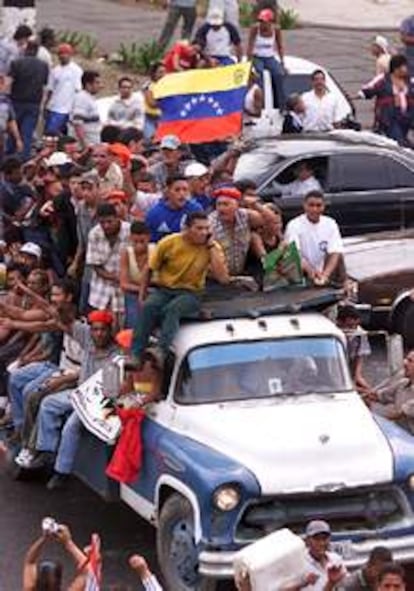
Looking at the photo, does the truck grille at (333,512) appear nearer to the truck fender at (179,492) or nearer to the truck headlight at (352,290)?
the truck fender at (179,492)

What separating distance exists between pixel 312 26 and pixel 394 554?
25095 millimetres

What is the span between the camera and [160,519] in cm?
1416

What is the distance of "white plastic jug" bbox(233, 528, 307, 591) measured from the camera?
466 inches

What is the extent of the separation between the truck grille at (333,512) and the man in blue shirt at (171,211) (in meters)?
3.75

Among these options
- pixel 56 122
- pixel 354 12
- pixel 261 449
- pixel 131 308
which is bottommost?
pixel 261 449

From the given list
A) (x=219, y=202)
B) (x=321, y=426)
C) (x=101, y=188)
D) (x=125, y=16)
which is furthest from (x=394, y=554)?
(x=125, y=16)

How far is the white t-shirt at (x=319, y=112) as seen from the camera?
24.9 m

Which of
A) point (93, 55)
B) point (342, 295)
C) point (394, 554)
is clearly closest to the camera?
point (394, 554)

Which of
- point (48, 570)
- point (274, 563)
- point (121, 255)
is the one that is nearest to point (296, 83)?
point (121, 255)

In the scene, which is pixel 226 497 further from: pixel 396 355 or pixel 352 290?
pixel 352 290

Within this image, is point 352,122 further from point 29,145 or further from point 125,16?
point 125,16

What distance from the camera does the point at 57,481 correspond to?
1648 cm

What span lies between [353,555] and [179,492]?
48.9 inches

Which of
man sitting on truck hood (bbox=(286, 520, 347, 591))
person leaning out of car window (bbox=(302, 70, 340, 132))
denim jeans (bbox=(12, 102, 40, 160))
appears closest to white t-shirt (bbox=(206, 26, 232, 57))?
person leaning out of car window (bbox=(302, 70, 340, 132))
